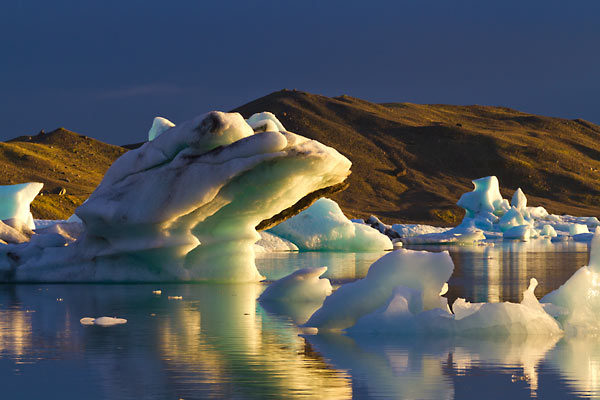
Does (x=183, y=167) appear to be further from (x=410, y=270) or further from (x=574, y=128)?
(x=574, y=128)

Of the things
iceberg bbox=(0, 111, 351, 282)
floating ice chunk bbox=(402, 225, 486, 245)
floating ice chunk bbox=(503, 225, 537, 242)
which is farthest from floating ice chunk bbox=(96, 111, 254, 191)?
floating ice chunk bbox=(503, 225, 537, 242)

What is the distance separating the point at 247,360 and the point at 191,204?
7884 mm

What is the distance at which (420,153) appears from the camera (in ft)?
410

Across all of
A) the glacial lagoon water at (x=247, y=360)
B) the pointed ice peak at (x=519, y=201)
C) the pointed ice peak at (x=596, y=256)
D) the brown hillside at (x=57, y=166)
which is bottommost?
the glacial lagoon water at (x=247, y=360)

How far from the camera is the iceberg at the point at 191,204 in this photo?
1642 cm

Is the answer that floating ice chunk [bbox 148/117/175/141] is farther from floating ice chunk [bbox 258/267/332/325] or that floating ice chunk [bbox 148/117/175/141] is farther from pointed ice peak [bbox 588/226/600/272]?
pointed ice peak [bbox 588/226/600/272]

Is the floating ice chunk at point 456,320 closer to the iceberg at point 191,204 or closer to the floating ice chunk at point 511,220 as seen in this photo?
the iceberg at point 191,204

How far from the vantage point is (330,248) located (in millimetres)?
37281

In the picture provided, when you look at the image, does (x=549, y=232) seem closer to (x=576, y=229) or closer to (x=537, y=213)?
(x=576, y=229)

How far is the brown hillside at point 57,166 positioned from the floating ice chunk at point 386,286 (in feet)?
147

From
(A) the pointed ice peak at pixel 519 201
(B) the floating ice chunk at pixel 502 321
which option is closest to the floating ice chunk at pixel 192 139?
(B) the floating ice chunk at pixel 502 321

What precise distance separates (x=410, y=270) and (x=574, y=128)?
151255mm

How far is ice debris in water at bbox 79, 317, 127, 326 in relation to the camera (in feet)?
38.9

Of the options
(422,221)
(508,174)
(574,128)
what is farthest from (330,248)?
(574,128)
